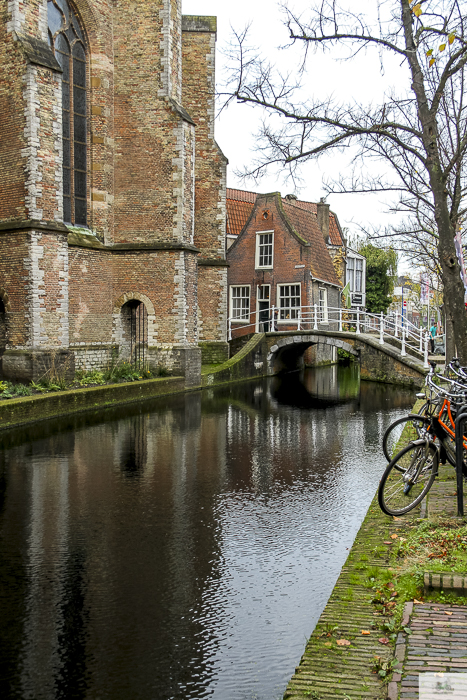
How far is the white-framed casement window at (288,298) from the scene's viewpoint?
1253 inches

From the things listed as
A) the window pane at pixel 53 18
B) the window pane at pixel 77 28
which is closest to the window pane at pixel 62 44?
the window pane at pixel 53 18

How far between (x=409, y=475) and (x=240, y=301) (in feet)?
93.0

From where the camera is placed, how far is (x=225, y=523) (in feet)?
20.6

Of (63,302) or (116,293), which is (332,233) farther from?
(63,302)

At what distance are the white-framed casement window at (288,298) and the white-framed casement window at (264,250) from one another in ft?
4.70

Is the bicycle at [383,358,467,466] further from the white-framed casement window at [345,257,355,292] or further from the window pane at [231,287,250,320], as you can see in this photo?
the white-framed casement window at [345,257,355,292]

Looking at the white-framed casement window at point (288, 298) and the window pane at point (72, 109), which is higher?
the window pane at point (72, 109)

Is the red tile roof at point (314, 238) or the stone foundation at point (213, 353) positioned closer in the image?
the stone foundation at point (213, 353)

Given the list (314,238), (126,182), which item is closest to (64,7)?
(126,182)

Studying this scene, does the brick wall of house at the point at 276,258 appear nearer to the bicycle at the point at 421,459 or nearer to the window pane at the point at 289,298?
the window pane at the point at 289,298

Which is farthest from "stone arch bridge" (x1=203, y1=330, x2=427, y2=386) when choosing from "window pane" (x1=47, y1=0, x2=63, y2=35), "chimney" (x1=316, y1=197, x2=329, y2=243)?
"chimney" (x1=316, y1=197, x2=329, y2=243)

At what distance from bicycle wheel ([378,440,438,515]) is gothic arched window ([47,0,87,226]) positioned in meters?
15.6

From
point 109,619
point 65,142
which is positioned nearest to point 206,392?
point 65,142

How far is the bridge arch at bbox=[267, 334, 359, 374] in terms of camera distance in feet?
79.5
